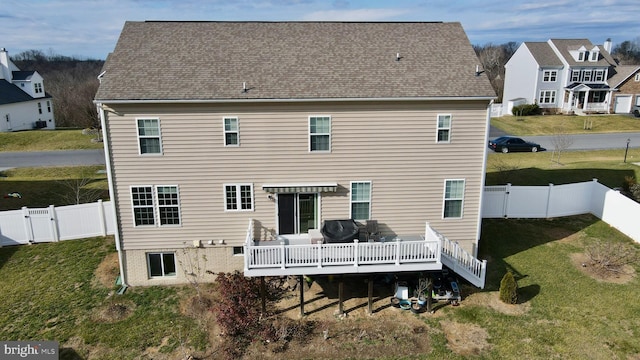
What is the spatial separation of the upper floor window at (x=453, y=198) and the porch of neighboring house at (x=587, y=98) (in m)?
41.7

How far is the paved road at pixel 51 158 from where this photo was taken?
32469 millimetres

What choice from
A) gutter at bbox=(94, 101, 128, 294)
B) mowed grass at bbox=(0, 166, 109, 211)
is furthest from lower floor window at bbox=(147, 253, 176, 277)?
mowed grass at bbox=(0, 166, 109, 211)

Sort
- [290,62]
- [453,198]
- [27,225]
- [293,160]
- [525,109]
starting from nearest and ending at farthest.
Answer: [293,160], [290,62], [453,198], [27,225], [525,109]

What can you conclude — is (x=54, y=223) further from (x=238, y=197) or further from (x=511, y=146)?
(x=511, y=146)

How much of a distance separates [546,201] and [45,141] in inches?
1655

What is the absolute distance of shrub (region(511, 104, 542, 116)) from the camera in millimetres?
48562

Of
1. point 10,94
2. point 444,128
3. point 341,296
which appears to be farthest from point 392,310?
point 10,94

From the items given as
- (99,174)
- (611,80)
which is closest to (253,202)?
(99,174)

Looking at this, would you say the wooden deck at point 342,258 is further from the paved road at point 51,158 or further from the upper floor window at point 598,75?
the upper floor window at point 598,75

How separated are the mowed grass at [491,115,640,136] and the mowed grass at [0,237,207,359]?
37253 millimetres

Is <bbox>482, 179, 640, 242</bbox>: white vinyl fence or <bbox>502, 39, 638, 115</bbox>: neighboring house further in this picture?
<bbox>502, 39, 638, 115</bbox>: neighboring house

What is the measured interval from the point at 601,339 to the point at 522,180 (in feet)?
46.9

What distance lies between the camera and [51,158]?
34.3 metres

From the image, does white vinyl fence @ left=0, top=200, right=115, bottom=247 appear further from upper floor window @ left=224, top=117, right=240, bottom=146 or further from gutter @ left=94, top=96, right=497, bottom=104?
upper floor window @ left=224, top=117, right=240, bottom=146
